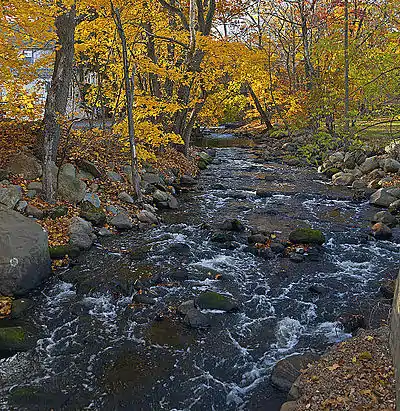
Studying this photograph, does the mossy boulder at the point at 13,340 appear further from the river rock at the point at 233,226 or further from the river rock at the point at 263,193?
the river rock at the point at 263,193

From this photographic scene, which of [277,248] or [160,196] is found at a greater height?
[160,196]

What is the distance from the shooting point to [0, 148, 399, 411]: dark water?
5.64 meters

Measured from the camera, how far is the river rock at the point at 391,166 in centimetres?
1692

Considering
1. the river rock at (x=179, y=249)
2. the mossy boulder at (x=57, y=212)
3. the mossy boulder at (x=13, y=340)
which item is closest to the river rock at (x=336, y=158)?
the river rock at (x=179, y=249)

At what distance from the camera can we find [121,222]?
1195 cm

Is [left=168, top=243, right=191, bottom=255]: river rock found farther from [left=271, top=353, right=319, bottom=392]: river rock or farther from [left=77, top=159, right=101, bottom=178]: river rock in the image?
[left=271, top=353, right=319, bottom=392]: river rock

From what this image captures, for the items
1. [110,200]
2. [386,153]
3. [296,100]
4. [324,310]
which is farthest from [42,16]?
[296,100]

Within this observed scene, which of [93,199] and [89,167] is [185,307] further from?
[89,167]

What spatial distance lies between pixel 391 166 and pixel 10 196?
1397 centimetres

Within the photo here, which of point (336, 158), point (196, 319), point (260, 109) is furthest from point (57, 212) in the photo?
point (260, 109)

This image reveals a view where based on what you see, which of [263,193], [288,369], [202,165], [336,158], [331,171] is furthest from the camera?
[202,165]

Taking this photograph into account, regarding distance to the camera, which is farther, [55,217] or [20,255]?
[55,217]

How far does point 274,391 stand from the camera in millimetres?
5629

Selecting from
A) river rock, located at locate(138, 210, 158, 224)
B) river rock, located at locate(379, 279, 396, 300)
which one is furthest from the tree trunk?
river rock, located at locate(379, 279, 396, 300)
